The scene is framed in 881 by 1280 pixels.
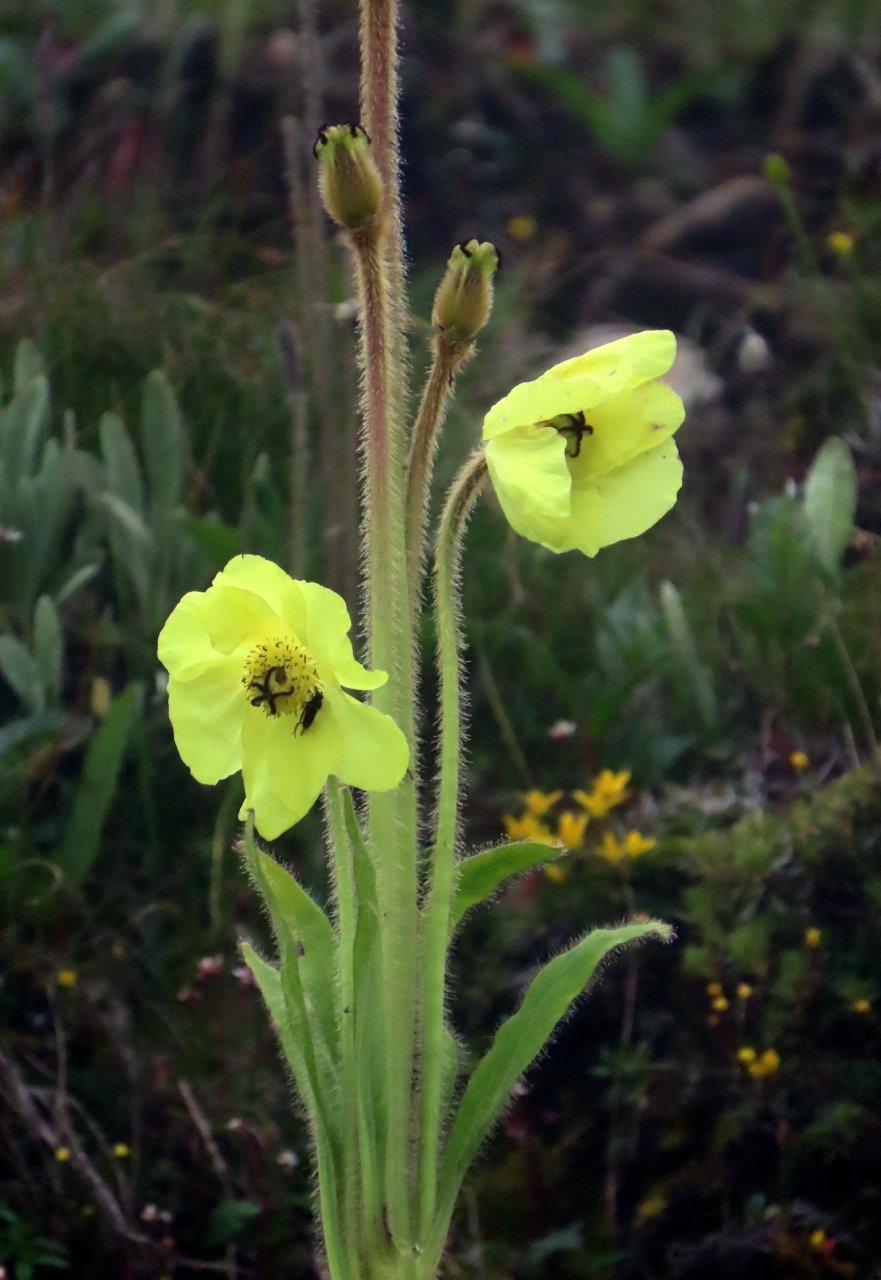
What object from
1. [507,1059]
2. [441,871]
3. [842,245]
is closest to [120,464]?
[441,871]

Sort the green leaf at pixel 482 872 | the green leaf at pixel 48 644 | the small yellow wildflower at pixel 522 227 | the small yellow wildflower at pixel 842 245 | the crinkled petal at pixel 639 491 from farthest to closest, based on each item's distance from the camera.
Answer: the small yellow wildflower at pixel 522 227 < the small yellow wildflower at pixel 842 245 < the green leaf at pixel 48 644 < the green leaf at pixel 482 872 < the crinkled petal at pixel 639 491

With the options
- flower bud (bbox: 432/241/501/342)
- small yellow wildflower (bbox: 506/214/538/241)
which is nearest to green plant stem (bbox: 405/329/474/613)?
flower bud (bbox: 432/241/501/342)

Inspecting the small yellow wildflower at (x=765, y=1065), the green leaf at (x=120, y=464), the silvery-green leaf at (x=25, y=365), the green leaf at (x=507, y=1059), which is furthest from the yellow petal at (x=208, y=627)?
the silvery-green leaf at (x=25, y=365)

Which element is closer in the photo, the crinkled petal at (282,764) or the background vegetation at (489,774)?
the crinkled petal at (282,764)

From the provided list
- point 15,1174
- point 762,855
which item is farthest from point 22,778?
point 762,855

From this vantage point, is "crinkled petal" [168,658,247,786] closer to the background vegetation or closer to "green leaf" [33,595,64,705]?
the background vegetation

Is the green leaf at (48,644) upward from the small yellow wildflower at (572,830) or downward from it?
upward

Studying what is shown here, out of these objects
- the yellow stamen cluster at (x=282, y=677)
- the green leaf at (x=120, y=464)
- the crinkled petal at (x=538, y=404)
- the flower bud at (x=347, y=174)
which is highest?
the flower bud at (x=347, y=174)

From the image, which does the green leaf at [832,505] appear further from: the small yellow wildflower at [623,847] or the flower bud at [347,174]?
the flower bud at [347,174]
